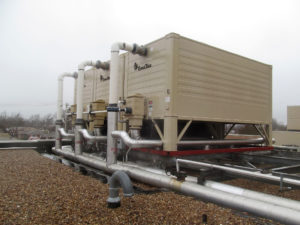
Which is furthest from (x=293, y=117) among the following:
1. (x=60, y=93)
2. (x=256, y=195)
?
(x=256, y=195)

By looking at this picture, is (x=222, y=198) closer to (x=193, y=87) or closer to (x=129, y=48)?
(x=193, y=87)

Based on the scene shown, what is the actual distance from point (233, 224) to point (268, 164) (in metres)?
4.31

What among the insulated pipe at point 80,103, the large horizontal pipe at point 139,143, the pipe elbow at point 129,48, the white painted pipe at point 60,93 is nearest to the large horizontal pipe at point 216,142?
the large horizontal pipe at point 139,143

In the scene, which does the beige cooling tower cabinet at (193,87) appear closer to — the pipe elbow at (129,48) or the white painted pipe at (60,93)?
the pipe elbow at (129,48)

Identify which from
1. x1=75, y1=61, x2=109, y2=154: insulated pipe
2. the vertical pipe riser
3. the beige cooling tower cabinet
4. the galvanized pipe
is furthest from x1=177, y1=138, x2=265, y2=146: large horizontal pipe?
x1=75, y1=61, x2=109, y2=154: insulated pipe

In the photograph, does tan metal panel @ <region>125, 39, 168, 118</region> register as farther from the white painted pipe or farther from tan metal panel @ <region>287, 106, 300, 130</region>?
tan metal panel @ <region>287, 106, 300, 130</region>

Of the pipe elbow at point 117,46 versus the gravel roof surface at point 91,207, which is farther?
the pipe elbow at point 117,46

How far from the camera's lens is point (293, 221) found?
278 centimetres

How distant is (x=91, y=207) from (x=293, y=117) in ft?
49.8

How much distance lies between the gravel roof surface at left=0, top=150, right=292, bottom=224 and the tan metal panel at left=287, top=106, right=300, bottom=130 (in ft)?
39.3

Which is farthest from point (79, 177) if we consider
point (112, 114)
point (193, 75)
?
point (193, 75)

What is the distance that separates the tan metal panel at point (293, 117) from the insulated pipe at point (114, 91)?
12300 mm

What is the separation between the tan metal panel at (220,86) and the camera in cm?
604

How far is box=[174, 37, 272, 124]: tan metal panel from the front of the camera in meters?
6.04
